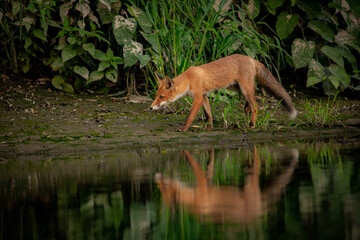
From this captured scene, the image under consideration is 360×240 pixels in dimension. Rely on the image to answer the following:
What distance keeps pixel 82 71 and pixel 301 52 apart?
4001mm

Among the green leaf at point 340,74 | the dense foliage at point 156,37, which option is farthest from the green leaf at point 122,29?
the green leaf at point 340,74

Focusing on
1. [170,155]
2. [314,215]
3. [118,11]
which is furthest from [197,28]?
[314,215]

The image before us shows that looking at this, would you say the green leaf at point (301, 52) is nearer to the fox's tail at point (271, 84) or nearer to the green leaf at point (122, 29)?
the fox's tail at point (271, 84)

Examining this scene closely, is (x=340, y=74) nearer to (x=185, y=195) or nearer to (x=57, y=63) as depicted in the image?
(x=57, y=63)

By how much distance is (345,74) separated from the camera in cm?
898

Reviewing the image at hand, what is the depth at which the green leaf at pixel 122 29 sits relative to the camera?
790cm

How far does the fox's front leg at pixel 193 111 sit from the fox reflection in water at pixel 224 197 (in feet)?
7.84

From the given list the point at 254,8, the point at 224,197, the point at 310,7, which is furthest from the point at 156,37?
the point at 224,197

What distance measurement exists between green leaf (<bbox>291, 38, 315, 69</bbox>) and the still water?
402 centimetres

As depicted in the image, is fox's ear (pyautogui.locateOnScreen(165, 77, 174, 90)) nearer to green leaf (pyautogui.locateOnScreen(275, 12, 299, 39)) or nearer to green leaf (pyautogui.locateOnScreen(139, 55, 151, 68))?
green leaf (pyautogui.locateOnScreen(139, 55, 151, 68))

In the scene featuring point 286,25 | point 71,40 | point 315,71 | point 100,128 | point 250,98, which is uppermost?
point 286,25

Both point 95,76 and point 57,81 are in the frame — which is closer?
point 95,76

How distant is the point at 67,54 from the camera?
26.2ft

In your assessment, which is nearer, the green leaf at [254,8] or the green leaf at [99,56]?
the green leaf at [99,56]
